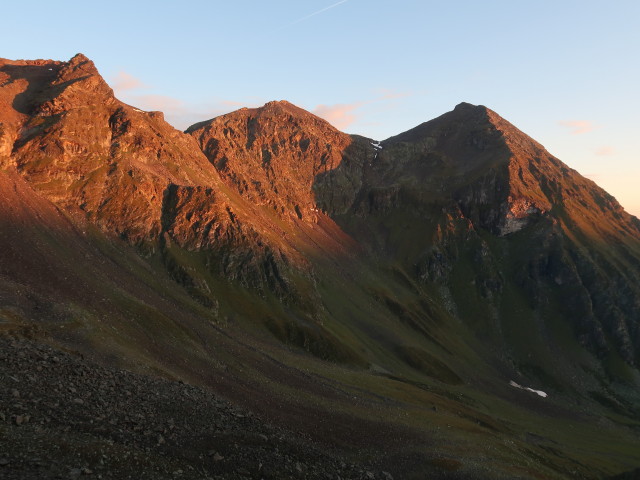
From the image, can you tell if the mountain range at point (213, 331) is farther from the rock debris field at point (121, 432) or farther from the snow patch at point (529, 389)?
the snow patch at point (529, 389)

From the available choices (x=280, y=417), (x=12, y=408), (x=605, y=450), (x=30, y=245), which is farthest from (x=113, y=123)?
(x=605, y=450)

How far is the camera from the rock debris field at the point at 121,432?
93.7 feet

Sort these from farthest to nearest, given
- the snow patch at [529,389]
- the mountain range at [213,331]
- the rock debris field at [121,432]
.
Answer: the snow patch at [529,389], the mountain range at [213,331], the rock debris field at [121,432]

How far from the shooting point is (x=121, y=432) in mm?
34344

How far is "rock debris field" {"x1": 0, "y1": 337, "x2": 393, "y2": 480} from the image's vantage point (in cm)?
2856

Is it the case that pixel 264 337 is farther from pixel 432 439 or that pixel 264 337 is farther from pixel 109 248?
pixel 432 439

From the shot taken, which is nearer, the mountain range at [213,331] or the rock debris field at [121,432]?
the rock debris field at [121,432]

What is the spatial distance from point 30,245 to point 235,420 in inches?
3498

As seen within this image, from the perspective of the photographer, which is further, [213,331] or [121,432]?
[213,331]

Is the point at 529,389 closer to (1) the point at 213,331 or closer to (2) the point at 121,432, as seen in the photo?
(1) the point at 213,331

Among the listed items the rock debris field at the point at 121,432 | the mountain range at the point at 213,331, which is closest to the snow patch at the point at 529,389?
the mountain range at the point at 213,331

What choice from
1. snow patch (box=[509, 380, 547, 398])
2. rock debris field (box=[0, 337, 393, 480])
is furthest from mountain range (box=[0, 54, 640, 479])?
snow patch (box=[509, 380, 547, 398])

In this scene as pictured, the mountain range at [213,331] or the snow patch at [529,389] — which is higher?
the mountain range at [213,331]

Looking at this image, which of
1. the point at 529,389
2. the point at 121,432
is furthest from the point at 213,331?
the point at 529,389
